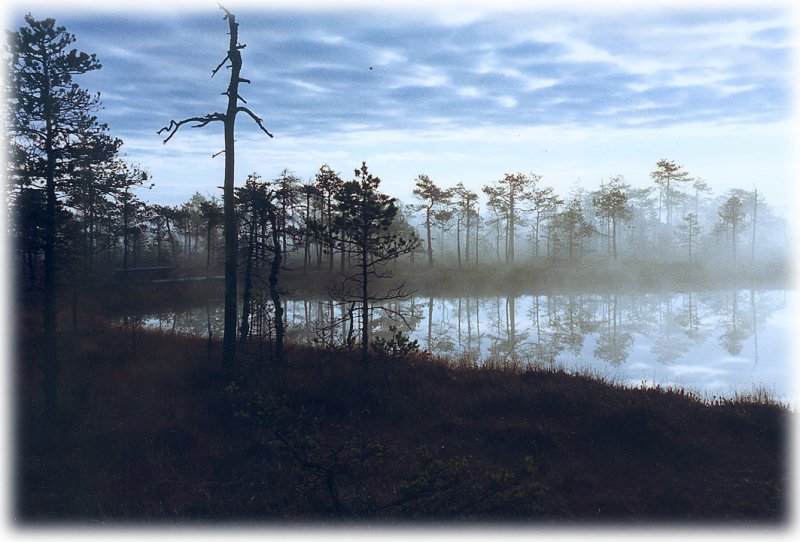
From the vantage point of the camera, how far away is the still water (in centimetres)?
1666

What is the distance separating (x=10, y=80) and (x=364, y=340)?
11.6 m

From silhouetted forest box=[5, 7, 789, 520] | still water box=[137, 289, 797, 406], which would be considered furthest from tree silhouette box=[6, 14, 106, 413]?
still water box=[137, 289, 797, 406]

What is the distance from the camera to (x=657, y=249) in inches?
3059

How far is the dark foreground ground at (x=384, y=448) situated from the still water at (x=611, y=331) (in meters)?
3.12

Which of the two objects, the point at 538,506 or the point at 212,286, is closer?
the point at 538,506

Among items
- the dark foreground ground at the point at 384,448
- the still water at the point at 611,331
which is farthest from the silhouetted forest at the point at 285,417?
the still water at the point at 611,331

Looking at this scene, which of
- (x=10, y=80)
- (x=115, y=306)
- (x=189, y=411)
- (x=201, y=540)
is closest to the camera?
(x=201, y=540)

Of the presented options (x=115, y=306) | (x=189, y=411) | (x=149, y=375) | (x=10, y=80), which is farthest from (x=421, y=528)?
(x=115, y=306)

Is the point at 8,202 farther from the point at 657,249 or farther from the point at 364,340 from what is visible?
the point at 657,249

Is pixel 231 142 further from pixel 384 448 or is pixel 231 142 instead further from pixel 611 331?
pixel 611 331

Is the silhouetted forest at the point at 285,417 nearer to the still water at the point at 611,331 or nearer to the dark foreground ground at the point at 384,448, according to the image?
the dark foreground ground at the point at 384,448

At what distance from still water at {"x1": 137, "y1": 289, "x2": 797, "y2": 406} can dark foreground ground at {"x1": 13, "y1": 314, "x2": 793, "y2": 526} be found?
3115 mm

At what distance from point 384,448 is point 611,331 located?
2247 centimetres

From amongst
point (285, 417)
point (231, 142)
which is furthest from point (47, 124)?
point (285, 417)
